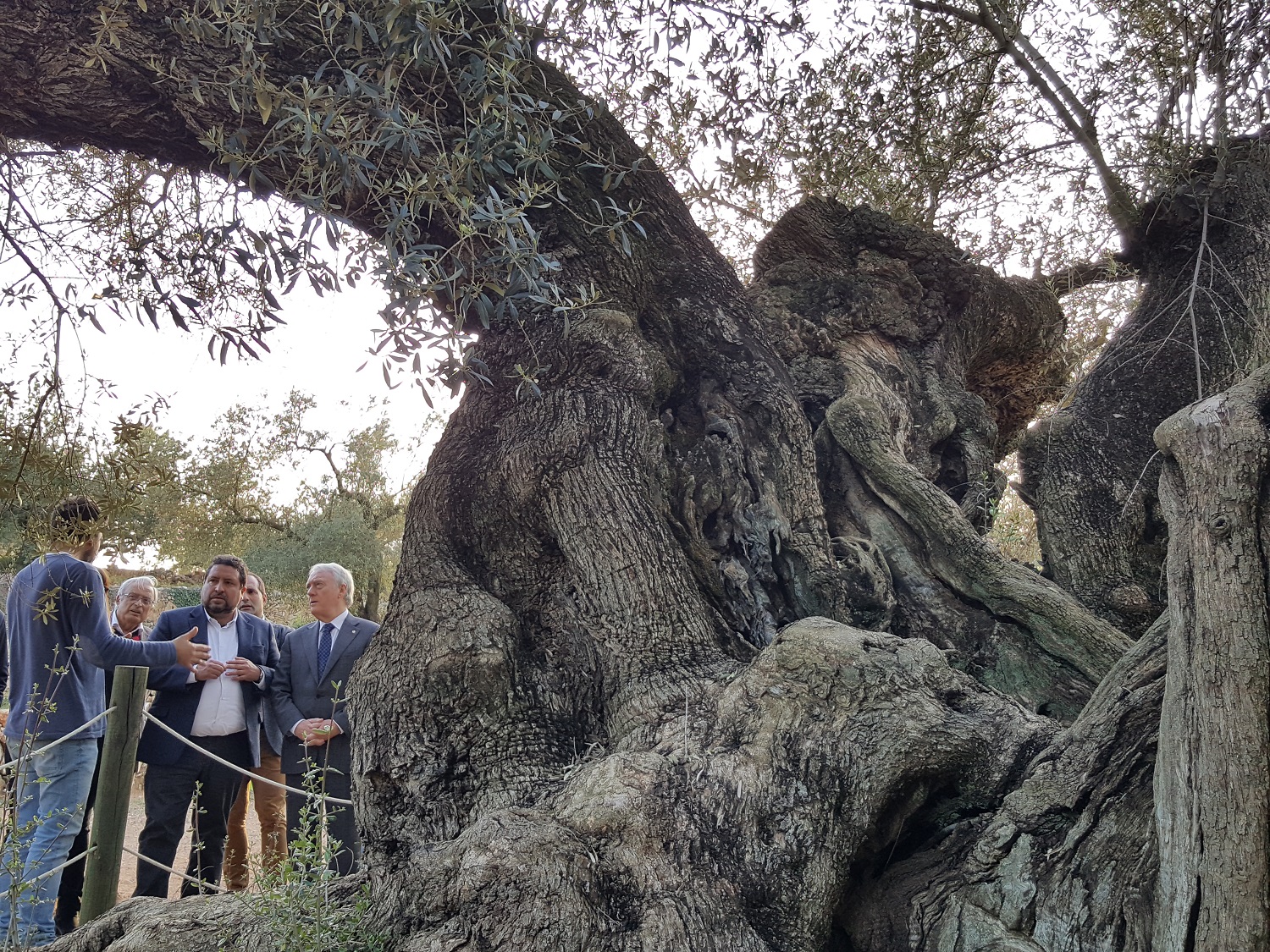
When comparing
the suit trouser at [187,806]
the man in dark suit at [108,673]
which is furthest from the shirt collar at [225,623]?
the suit trouser at [187,806]

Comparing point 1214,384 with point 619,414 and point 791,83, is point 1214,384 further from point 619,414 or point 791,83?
point 619,414

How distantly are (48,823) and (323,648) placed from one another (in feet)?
5.49

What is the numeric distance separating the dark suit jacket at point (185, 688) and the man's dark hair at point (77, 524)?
85.7 inches

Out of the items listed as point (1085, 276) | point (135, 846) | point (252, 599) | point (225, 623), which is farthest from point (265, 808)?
point (1085, 276)

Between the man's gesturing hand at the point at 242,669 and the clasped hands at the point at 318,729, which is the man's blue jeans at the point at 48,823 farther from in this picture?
the clasped hands at the point at 318,729

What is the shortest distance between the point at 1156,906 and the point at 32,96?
17.8ft

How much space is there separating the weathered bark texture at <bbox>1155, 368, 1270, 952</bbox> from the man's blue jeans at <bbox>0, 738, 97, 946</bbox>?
162 inches

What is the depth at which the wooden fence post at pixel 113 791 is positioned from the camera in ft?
14.4

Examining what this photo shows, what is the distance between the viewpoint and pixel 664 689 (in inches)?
147

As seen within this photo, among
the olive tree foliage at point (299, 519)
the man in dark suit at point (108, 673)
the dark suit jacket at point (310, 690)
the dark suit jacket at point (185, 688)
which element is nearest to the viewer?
the man in dark suit at point (108, 673)

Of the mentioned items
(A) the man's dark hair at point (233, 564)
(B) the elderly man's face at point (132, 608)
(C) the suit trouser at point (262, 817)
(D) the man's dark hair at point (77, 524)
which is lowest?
(C) the suit trouser at point (262, 817)

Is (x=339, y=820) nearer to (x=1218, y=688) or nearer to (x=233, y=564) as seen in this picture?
(x=233, y=564)

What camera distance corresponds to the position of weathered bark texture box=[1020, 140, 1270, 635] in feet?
17.6

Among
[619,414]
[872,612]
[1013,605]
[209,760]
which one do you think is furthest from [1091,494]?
[209,760]
